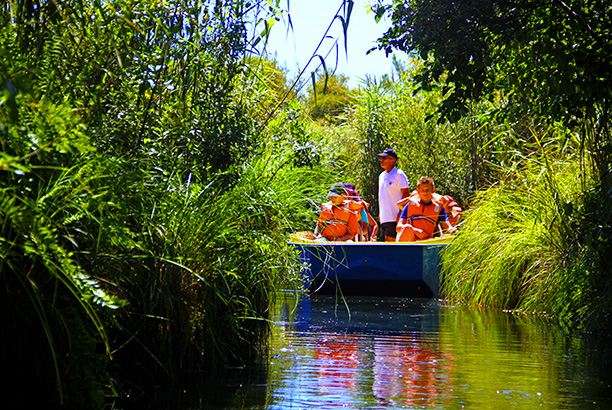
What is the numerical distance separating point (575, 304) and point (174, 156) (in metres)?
4.57

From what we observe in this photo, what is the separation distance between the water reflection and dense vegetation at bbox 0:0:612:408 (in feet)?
Result: 1.67

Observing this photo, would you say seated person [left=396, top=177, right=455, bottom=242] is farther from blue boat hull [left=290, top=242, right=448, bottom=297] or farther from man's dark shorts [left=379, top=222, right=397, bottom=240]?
man's dark shorts [left=379, top=222, right=397, bottom=240]

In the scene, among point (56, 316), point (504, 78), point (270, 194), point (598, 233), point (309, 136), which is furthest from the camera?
point (309, 136)

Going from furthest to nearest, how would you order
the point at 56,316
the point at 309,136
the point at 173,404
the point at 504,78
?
1. the point at 309,136
2. the point at 504,78
3. the point at 173,404
4. the point at 56,316

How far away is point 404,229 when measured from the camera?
1187 centimetres

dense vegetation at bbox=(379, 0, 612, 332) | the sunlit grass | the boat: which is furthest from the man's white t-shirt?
dense vegetation at bbox=(379, 0, 612, 332)

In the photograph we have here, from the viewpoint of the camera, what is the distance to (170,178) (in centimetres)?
447

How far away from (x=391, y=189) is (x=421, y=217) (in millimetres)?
908

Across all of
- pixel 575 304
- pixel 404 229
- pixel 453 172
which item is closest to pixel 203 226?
→ pixel 575 304

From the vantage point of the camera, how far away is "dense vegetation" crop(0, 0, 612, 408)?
125 inches

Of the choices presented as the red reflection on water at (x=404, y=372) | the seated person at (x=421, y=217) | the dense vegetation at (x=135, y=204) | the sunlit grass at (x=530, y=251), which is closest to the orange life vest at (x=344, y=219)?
the seated person at (x=421, y=217)

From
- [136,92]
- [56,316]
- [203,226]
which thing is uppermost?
[136,92]

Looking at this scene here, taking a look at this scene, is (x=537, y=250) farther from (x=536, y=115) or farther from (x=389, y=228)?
(x=389, y=228)

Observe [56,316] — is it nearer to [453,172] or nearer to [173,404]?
[173,404]
